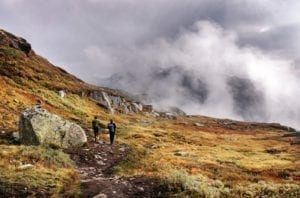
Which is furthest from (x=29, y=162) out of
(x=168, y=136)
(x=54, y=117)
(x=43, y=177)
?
(x=168, y=136)

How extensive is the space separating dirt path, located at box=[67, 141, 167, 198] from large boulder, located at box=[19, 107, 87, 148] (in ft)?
5.06

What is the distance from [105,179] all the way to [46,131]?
13.7 metres

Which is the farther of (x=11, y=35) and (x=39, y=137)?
(x=11, y=35)

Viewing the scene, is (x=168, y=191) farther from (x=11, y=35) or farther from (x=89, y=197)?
(x=11, y=35)

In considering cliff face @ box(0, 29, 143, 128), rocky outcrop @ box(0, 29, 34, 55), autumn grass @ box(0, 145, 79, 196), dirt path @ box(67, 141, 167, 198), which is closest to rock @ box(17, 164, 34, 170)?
autumn grass @ box(0, 145, 79, 196)

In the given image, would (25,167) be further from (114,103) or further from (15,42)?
(114,103)

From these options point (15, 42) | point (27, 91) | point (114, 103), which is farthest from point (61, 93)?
point (114, 103)

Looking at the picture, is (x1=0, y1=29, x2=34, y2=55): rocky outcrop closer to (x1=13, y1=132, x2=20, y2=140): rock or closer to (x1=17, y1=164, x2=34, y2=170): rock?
(x1=13, y1=132, x2=20, y2=140): rock

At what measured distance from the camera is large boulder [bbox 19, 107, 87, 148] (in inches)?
1676

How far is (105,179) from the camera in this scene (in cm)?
3128

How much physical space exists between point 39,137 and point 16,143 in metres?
2.28

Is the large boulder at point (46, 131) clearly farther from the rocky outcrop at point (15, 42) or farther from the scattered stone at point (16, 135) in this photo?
the rocky outcrop at point (15, 42)

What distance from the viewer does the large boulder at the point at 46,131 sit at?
140 ft

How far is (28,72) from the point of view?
114m
